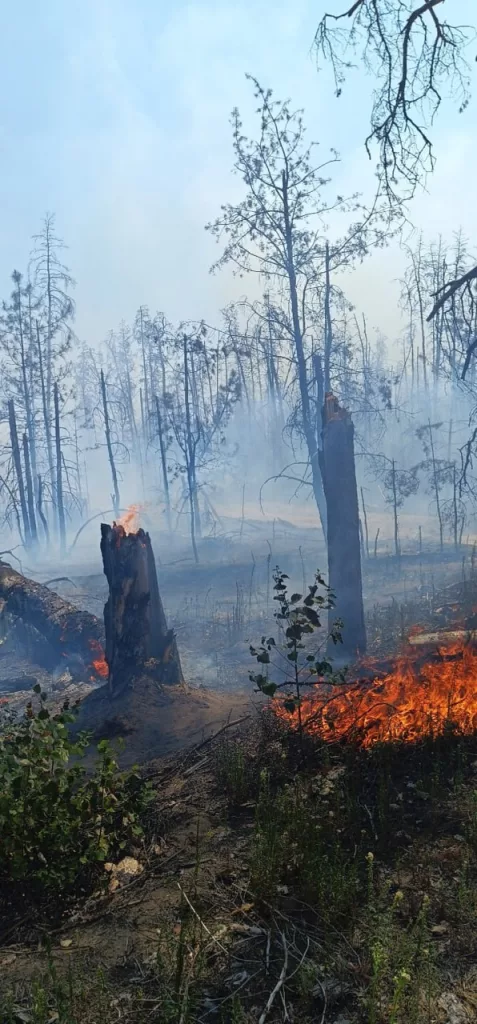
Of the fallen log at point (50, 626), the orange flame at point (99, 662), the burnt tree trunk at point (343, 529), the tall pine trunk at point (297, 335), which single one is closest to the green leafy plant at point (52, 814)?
the burnt tree trunk at point (343, 529)

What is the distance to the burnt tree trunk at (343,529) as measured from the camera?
11500mm

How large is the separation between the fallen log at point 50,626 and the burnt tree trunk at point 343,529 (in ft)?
16.0

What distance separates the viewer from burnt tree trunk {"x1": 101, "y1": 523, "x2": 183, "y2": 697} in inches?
380

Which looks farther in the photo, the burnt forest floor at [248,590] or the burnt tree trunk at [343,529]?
the burnt forest floor at [248,590]

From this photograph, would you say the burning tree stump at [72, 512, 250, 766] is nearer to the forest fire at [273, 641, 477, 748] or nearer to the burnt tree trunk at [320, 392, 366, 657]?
the burnt tree trunk at [320, 392, 366, 657]

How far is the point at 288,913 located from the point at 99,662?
9.46 m

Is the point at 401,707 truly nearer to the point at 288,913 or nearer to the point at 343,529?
the point at 288,913

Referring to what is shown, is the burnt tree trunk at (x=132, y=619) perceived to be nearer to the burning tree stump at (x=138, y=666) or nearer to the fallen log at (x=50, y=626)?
the burning tree stump at (x=138, y=666)

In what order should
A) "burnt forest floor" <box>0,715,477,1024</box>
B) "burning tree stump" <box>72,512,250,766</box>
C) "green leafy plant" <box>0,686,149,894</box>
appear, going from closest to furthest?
"burnt forest floor" <box>0,715,477,1024</box>
"green leafy plant" <box>0,686,149,894</box>
"burning tree stump" <box>72,512,250,766</box>

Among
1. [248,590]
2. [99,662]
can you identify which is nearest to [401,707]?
[99,662]

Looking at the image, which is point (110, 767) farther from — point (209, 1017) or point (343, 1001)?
point (343, 1001)

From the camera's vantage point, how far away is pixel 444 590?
15.0 m

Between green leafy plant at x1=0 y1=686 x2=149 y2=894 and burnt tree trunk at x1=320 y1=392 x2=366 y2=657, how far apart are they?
795cm

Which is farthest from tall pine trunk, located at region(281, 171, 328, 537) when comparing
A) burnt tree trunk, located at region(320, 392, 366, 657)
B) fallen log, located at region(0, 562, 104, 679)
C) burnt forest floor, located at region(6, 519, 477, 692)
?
fallen log, located at region(0, 562, 104, 679)
